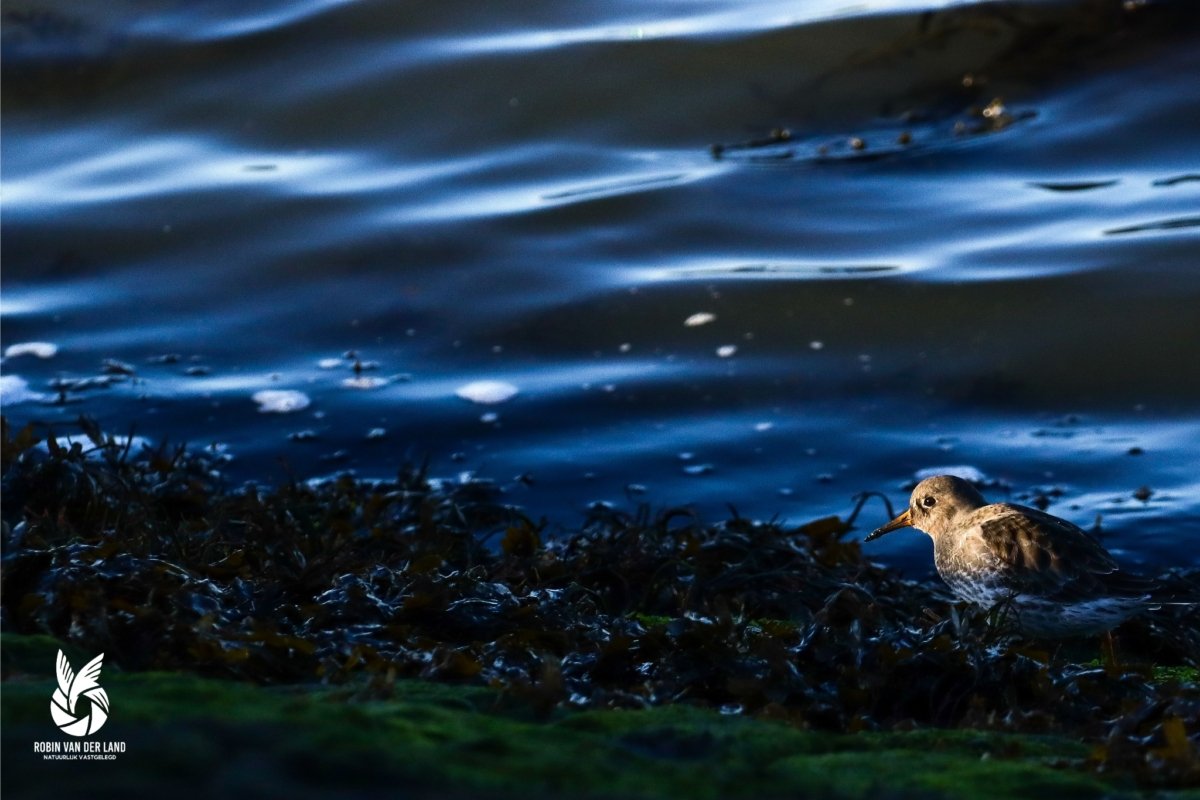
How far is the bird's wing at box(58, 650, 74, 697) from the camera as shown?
237 cm

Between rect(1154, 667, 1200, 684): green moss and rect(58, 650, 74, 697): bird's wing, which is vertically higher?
rect(58, 650, 74, 697): bird's wing

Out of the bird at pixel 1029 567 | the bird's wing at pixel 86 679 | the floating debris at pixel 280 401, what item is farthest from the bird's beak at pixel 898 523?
the bird's wing at pixel 86 679

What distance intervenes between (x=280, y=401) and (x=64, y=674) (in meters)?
5.45

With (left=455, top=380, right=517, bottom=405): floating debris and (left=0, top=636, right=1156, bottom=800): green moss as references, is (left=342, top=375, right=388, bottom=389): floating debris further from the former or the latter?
(left=0, top=636, right=1156, bottom=800): green moss

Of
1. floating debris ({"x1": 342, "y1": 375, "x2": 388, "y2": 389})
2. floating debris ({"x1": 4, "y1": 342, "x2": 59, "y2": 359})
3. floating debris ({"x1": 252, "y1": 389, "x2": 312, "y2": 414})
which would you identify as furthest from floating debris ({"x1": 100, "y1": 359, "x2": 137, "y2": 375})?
floating debris ({"x1": 342, "y1": 375, "x2": 388, "y2": 389})

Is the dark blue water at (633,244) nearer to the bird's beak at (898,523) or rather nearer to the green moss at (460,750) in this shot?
the bird's beak at (898,523)

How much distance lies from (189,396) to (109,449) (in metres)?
2.16

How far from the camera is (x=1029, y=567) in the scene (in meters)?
4.89

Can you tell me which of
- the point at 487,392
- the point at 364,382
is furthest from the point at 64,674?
the point at 364,382

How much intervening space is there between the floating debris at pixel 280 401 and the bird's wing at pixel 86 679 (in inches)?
203

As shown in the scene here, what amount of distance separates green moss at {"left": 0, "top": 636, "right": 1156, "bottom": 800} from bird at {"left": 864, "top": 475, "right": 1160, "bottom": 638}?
1956 millimetres

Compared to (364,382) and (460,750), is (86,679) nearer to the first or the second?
(460,750)

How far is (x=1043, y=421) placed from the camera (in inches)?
290

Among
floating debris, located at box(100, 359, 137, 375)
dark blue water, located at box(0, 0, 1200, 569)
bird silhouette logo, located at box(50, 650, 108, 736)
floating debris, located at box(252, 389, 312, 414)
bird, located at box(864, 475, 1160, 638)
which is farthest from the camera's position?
floating debris, located at box(100, 359, 137, 375)
